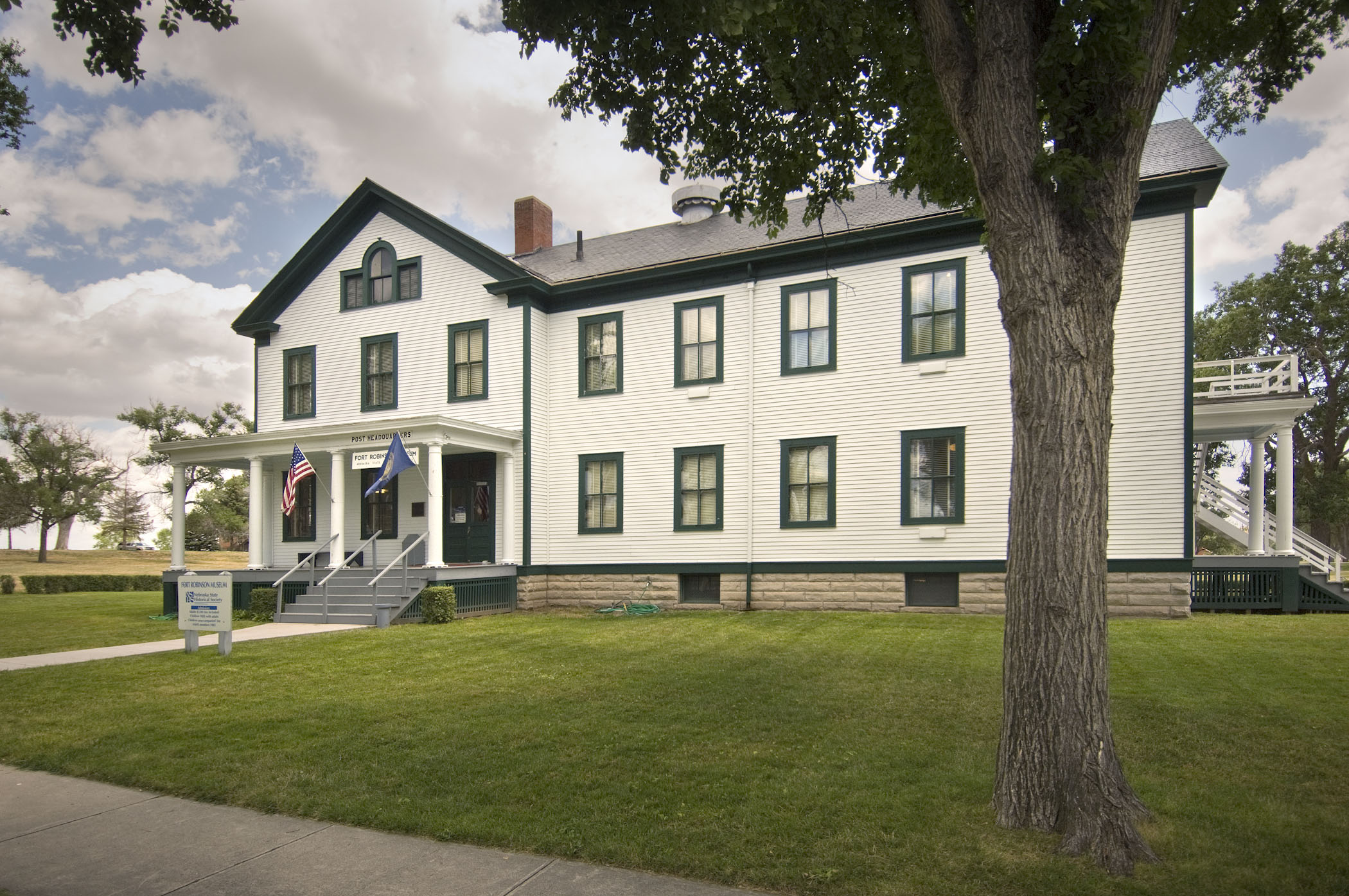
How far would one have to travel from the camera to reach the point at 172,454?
2192 cm

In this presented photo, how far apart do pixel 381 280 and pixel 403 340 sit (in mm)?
1729

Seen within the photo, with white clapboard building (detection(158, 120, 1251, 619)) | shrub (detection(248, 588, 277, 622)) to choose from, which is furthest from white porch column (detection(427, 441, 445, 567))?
shrub (detection(248, 588, 277, 622))

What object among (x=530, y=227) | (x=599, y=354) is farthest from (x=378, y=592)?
(x=530, y=227)

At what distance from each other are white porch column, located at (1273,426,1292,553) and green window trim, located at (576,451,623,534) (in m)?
12.6

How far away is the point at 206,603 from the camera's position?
1265cm

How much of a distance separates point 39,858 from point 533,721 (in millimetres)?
3696

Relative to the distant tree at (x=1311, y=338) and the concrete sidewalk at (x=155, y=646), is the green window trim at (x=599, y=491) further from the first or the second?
the distant tree at (x=1311, y=338)

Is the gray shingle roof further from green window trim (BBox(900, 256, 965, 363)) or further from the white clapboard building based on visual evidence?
green window trim (BBox(900, 256, 965, 363))

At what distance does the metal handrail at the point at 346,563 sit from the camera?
685 inches

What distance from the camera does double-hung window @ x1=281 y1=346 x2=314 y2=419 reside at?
888 inches

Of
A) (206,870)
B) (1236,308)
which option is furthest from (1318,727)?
(1236,308)

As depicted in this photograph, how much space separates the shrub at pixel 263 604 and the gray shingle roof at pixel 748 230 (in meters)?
9.08

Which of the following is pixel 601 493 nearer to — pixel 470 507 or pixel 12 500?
pixel 470 507

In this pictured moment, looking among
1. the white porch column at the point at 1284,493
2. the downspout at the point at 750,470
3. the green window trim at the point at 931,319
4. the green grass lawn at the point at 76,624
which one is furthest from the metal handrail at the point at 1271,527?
the green grass lawn at the point at 76,624
